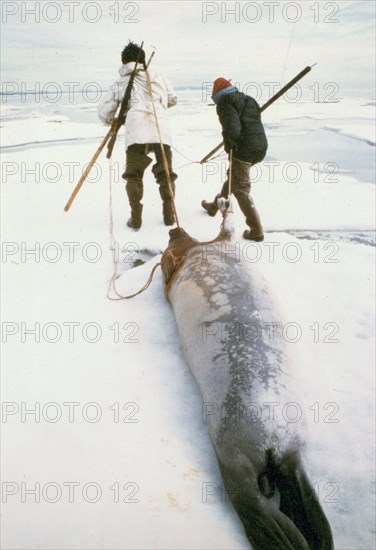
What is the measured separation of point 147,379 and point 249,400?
2.07 feet

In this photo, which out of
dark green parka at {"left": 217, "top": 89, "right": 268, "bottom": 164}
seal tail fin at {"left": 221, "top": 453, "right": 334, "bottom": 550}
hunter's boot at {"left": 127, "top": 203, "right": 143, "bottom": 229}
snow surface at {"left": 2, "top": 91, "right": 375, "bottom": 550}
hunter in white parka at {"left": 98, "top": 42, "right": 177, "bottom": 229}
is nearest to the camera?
seal tail fin at {"left": 221, "top": 453, "right": 334, "bottom": 550}

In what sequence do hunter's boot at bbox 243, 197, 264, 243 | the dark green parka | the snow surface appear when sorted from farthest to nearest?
hunter's boot at bbox 243, 197, 264, 243 → the dark green parka → the snow surface

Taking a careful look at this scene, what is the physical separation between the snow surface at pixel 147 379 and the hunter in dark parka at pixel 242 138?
1.10 ft

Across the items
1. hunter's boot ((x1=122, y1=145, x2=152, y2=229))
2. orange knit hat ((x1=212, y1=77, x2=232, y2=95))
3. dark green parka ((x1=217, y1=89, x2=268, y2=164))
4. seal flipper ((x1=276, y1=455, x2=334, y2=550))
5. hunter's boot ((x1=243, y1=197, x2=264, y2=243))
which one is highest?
orange knit hat ((x1=212, y1=77, x2=232, y2=95))

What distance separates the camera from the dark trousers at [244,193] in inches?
133

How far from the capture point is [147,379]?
1.95 metres

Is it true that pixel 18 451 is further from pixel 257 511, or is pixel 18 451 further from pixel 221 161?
pixel 221 161

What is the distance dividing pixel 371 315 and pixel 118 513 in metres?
1.69

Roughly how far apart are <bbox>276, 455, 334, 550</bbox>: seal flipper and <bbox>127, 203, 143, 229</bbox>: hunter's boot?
276 centimetres

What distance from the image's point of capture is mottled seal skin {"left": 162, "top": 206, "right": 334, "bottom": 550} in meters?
1.28

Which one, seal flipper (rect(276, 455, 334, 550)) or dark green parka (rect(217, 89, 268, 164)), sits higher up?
dark green parka (rect(217, 89, 268, 164))

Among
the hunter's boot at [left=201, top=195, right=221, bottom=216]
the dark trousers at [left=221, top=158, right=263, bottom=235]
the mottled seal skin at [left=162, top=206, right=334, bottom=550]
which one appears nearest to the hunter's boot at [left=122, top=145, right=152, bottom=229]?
the hunter's boot at [left=201, top=195, right=221, bottom=216]

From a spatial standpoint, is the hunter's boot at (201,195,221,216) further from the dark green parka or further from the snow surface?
the dark green parka

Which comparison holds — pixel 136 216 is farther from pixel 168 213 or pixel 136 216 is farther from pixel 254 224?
pixel 254 224
